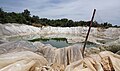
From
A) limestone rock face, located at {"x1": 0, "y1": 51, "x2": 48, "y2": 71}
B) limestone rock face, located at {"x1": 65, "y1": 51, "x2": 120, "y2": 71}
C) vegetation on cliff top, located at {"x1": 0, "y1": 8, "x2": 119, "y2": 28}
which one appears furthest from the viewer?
vegetation on cliff top, located at {"x1": 0, "y1": 8, "x2": 119, "y2": 28}

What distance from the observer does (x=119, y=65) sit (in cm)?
295

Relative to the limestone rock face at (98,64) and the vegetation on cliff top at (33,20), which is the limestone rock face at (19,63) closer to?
the limestone rock face at (98,64)

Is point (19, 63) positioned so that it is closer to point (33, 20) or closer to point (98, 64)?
point (98, 64)

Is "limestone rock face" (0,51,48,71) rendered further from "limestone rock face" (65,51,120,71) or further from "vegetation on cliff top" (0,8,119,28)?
"vegetation on cliff top" (0,8,119,28)

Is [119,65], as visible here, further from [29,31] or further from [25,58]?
[29,31]

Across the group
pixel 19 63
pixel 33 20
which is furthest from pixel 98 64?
pixel 33 20

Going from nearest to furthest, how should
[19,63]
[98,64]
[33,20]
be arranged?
1. [19,63]
2. [98,64]
3. [33,20]

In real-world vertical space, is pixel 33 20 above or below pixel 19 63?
below

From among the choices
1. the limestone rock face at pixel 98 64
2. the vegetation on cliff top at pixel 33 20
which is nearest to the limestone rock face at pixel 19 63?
the limestone rock face at pixel 98 64

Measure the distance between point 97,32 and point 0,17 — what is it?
12781mm

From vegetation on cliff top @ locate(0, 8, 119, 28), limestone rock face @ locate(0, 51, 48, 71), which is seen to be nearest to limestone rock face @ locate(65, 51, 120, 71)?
limestone rock face @ locate(0, 51, 48, 71)

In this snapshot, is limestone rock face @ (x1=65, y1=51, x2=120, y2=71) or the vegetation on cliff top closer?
limestone rock face @ (x1=65, y1=51, x2=120, y2=71)

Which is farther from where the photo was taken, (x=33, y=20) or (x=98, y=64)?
(x=33, y=20)

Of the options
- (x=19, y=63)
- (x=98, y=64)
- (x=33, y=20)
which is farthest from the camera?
(x=33, y=20)
